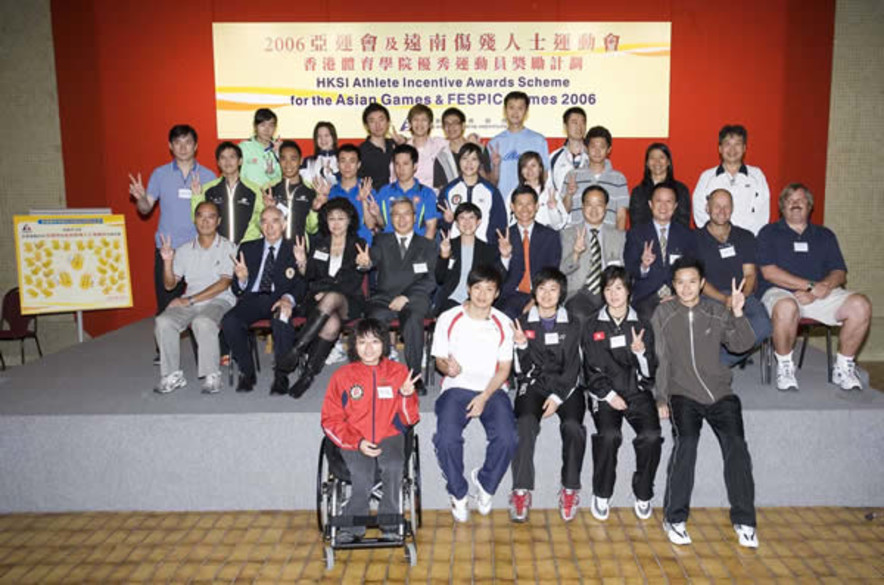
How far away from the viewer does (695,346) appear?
11.7 feet

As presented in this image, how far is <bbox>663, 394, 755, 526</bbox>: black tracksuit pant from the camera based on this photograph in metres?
3.24

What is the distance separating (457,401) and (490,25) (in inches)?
171

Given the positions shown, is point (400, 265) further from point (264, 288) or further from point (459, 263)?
point (264, 288)

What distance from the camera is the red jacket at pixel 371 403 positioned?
3.21m

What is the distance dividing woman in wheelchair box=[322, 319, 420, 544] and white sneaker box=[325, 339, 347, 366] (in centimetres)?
147

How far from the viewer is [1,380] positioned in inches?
170

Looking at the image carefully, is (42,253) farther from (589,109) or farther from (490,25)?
(589,109)

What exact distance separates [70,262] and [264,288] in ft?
8.27

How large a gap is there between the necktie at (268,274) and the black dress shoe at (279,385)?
26.5 inches

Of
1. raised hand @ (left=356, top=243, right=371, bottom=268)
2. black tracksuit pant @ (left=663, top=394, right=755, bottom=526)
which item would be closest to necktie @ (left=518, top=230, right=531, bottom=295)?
raised hand @ (left=356, top=243, right=371, bottom=268)

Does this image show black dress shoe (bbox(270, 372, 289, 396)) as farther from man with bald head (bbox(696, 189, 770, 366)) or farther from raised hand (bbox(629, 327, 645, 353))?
man with bald head (bbox(696, 189, 770, 366))

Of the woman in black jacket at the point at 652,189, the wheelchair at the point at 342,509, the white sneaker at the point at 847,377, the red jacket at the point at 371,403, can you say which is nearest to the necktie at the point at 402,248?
the red jacket at the point at 371,403

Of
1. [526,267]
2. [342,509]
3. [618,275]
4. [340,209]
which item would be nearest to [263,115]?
[340,209]

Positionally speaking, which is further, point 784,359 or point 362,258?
point 362,258
